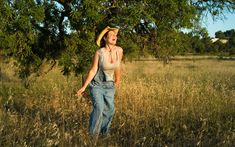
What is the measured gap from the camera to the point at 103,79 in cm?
747

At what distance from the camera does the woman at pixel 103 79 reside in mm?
7344

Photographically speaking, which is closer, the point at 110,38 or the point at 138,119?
the point at 110,38

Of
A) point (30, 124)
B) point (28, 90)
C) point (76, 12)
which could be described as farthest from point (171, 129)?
point (28, 90)

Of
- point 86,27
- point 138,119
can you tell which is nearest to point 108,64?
point 138,119

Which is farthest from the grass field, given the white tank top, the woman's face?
the woman's face

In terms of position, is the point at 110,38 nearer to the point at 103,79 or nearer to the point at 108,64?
the point at 108,64

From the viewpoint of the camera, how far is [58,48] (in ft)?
38.1

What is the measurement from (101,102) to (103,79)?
0.39m

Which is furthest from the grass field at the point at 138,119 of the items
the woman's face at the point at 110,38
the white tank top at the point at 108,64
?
the woman's face at the point at 110,38

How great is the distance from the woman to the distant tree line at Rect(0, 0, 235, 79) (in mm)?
1997

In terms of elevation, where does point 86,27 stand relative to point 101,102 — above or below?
above

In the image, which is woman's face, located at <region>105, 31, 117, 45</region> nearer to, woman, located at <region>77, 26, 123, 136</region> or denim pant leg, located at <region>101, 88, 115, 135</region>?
woman, located at <region>77, 26, 123, 136</region>

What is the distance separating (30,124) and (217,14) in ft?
20.5

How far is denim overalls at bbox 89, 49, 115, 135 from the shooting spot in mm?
7320
